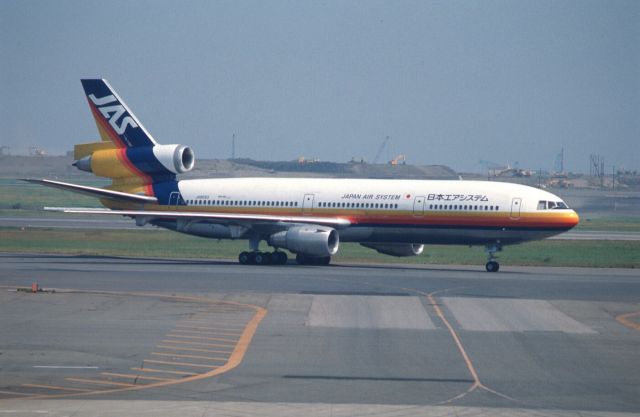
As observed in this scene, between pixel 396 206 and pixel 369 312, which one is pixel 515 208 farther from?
pixel 369 312

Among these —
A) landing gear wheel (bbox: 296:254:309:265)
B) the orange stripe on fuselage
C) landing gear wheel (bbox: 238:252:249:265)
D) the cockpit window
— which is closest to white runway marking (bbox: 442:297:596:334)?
the orange stripe on fuselage

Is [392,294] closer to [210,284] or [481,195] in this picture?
[210,284]

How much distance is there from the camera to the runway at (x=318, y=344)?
62.3 ft

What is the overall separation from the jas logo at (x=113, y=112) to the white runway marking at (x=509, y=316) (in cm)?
2624

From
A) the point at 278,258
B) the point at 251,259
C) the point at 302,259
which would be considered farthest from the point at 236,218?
the point at 302,259

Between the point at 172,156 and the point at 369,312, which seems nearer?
the point at 369,312

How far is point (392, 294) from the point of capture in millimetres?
36594

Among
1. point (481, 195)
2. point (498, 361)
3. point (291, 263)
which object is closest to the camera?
point (498, 361)

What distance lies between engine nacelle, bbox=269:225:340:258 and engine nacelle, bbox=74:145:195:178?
340 inches

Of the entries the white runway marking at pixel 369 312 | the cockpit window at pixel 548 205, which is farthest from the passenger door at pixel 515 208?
the white runway marking at pixel 369 312

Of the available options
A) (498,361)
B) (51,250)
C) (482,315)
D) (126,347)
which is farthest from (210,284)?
(51,250)

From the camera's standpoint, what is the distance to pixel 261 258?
50812 mm

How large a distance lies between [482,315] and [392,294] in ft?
19.0

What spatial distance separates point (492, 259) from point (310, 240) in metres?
8.93
